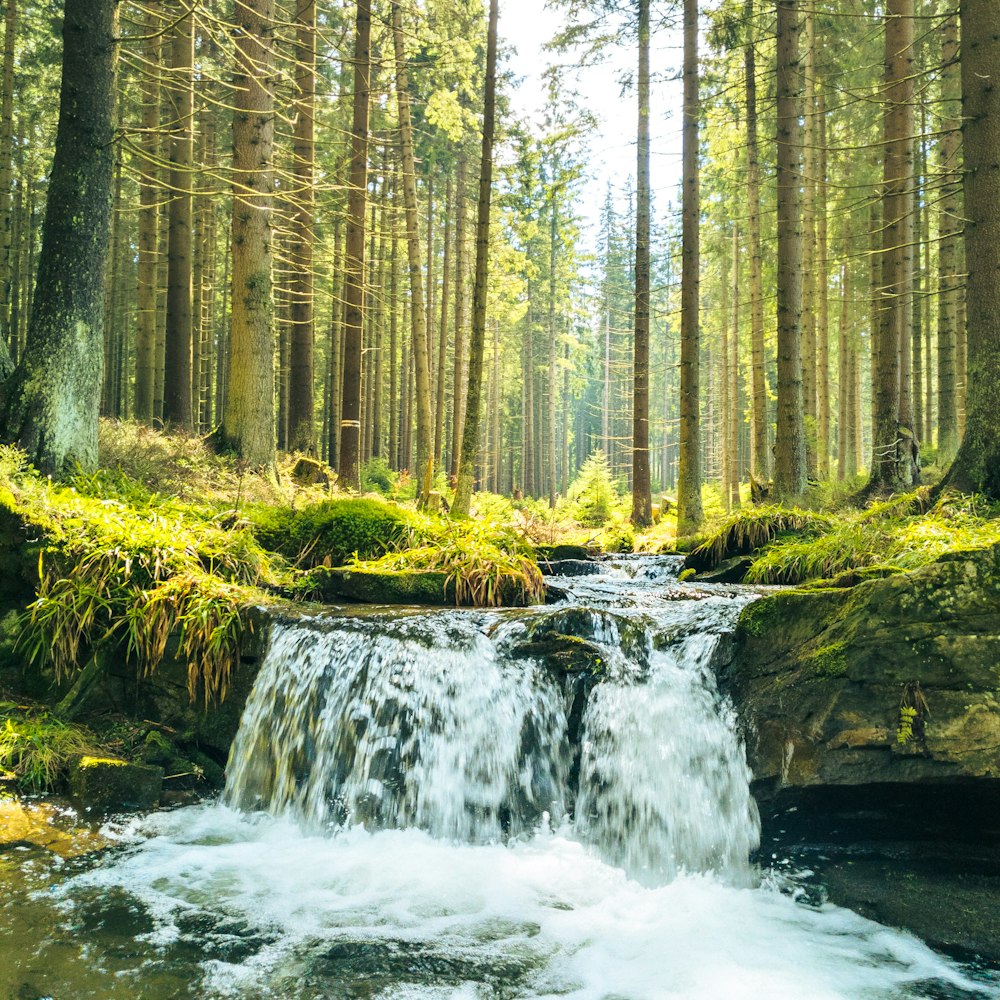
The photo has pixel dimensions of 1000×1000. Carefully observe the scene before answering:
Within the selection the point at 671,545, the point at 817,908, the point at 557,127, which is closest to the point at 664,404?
the point at 557,127

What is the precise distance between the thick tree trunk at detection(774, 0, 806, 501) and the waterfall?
6.57 metres

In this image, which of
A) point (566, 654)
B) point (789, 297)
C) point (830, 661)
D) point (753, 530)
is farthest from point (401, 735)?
point (789, 297)

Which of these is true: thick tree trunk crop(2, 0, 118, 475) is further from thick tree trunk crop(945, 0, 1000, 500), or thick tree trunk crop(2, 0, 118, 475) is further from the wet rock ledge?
thick tree trunk crop(945, 0, 1000, 500)

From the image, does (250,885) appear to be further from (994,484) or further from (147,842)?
(994,484)

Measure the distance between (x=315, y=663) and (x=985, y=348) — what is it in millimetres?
6763

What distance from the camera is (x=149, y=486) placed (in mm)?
8625

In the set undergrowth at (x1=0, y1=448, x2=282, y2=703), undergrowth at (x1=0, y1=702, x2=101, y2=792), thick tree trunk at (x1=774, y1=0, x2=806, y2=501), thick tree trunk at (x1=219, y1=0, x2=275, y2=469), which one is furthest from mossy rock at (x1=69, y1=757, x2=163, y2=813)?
thick tree trunk at (x1=774, y1=0, x2=806, y2=501)

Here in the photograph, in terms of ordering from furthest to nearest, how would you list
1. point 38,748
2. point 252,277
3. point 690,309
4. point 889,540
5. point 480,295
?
point 690,309
point 480,295
point 252,277
point 889,540
point 38,748

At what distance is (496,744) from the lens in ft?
17.2

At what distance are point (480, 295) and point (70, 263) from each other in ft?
19.6

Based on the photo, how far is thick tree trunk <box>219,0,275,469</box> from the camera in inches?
400

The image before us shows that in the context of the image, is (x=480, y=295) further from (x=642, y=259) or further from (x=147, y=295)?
(x=147, y=295)

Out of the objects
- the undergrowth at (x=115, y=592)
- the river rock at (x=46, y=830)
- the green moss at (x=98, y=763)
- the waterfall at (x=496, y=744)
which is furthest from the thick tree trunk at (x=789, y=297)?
the river rock at (x=46, y=830)

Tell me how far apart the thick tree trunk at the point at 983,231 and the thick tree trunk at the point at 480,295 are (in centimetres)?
667
